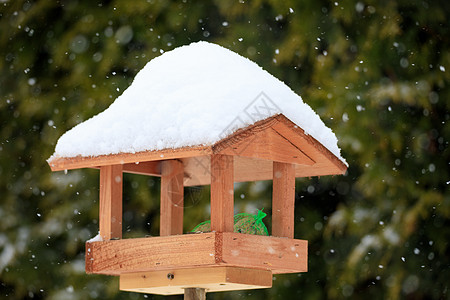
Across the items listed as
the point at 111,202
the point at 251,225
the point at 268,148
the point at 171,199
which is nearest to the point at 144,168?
the point at 171,199

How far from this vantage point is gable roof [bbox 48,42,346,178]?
245cm

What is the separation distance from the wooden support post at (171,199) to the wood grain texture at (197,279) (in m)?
0.29

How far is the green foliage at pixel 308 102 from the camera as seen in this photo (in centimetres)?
472

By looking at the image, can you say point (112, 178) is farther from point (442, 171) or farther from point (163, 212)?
point (442, 171)

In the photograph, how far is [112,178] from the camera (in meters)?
2.87

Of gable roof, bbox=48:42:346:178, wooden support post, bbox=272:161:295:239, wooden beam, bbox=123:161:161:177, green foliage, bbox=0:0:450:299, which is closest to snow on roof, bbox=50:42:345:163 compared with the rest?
gable roof, bbox=48:42:346:178

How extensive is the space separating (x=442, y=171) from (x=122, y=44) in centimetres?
236

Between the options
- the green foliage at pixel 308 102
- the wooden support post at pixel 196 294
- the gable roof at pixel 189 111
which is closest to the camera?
the gable roof at pixel 189 111

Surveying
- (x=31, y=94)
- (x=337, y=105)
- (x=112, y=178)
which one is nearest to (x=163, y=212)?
(x=112, y=178)

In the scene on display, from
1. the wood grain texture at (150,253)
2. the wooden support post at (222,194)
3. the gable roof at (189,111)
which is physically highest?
the gable roof at (189,111)

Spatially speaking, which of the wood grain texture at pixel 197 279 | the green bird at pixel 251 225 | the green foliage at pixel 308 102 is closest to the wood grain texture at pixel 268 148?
the green bird at pixel 251 225

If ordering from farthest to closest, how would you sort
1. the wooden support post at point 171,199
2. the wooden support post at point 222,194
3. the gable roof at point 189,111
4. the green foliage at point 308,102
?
the green foliage at point 308,102 < the wooden support post at point 171,199 < the wooden support post at point 222,194 < the gable roof at point 189,111

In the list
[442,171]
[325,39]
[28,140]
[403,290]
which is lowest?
[403,290]

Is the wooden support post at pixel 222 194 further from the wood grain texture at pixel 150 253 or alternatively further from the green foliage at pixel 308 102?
the green foliage at pixel 308 102
